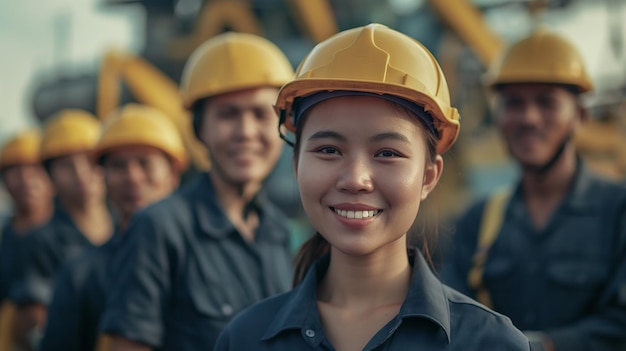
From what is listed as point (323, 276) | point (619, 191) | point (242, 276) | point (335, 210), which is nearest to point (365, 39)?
point (335, 210)

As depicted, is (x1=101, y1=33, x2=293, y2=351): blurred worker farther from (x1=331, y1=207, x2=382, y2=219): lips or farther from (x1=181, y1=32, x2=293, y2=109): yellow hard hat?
(x1=331, y1=207, x2=382, y2=219): lips

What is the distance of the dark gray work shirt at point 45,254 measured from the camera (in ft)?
19.2

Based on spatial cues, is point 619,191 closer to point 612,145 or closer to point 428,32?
point 612,145

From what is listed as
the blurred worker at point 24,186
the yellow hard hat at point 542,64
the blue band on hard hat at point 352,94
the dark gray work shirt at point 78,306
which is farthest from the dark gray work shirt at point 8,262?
the blue band on hard hat at point 352,94

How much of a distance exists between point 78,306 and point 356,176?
258 cm

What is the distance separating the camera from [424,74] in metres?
2.03

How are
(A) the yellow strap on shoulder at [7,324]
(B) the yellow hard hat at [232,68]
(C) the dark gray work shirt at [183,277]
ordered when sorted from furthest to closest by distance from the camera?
(A) the yellow strap on shoulder at [7,324] < (B) the yellow hard hat at [232,68] < (C) the dark gray work shirt at [183,277]

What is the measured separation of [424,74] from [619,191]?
212 centimetres

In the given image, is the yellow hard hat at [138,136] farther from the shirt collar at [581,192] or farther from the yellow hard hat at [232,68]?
the shirt collar at [581,192]

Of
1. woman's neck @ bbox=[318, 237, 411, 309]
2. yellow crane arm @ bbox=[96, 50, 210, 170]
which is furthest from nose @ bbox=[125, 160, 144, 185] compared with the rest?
yellow crane arm @ bbox=[96, 50, 210, 170]

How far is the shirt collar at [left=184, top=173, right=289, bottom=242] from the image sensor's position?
3.26 meters

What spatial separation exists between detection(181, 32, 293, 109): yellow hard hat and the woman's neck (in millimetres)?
1488

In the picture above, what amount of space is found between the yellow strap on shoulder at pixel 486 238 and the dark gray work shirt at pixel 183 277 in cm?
106

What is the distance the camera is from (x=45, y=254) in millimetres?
5984
